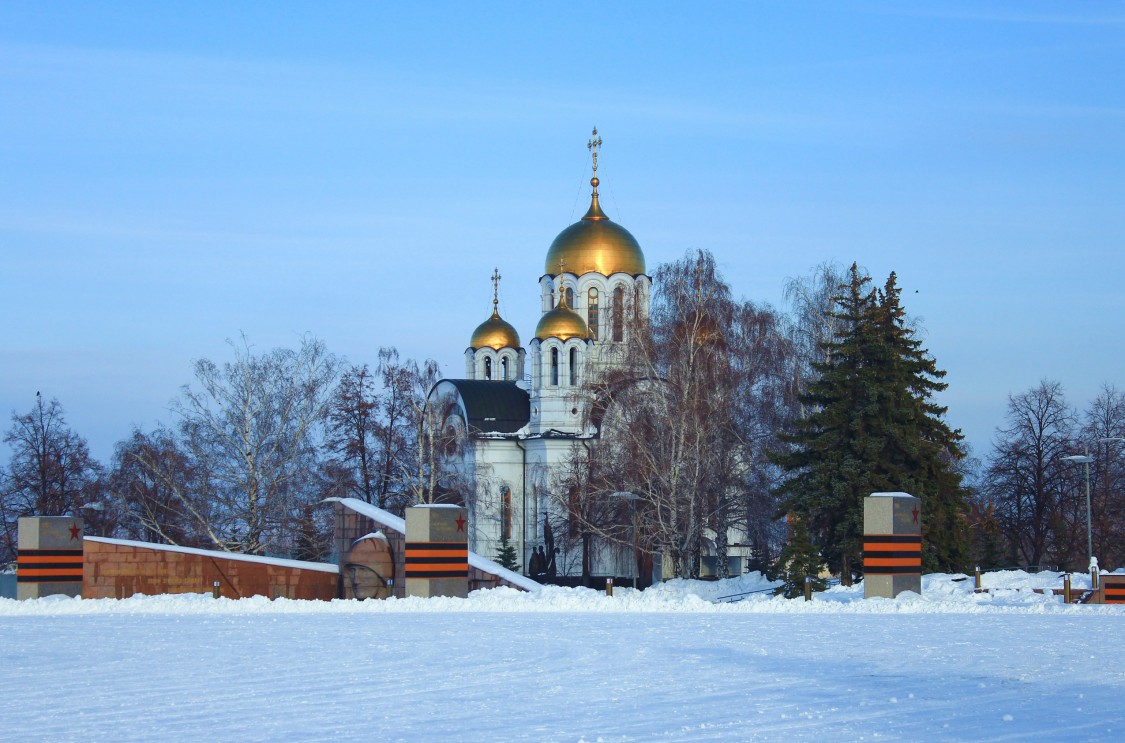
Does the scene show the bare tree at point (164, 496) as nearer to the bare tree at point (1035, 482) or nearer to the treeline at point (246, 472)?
the treeline at point (246, 472)

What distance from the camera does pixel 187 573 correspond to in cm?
2372

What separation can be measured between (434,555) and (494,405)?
35488 mm

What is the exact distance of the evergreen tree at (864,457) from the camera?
30703 millimetres

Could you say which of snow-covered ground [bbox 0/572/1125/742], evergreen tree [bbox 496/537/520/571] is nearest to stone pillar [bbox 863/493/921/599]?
snow-covered ground [bbox 0/572/1125/742]

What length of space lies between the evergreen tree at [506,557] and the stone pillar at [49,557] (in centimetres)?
2501

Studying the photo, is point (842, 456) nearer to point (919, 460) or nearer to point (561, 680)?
point (919, 460)

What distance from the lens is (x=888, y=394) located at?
31.2m

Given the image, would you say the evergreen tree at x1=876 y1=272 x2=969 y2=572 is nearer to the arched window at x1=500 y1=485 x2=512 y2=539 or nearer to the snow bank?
the snow bank

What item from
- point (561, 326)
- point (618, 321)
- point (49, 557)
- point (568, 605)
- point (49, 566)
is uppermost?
point (561, 326)

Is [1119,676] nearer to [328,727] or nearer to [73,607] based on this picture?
[328,727]

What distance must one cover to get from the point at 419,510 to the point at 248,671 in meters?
9.79

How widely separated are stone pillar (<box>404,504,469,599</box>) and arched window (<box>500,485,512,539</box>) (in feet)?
100

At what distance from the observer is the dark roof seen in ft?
185

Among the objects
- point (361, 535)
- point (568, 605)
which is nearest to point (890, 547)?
point (568, 605)
